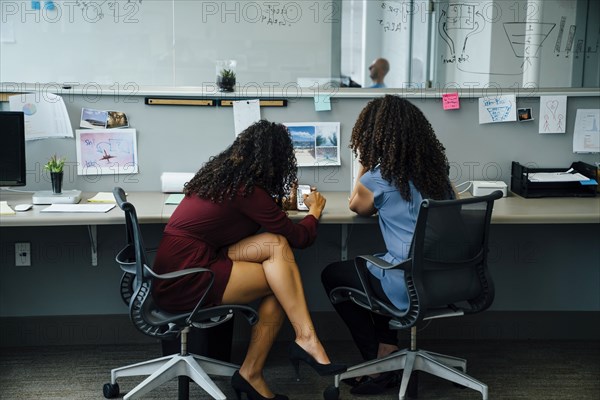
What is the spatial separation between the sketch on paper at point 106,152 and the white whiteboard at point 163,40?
792mm

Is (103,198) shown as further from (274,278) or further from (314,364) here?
(314,364)

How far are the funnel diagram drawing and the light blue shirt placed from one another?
1.35 metres

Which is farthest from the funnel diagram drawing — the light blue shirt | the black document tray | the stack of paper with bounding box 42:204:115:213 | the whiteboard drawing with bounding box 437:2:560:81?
the stack of paper with bounding box 42:204:115:213

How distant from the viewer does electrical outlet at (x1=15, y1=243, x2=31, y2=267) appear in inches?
132

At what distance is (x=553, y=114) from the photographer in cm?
346

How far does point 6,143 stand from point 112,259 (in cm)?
66

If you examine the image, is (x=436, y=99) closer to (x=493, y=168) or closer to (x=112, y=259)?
(x=493, y=168)

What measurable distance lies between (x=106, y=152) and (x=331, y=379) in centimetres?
131

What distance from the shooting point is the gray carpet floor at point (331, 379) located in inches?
117

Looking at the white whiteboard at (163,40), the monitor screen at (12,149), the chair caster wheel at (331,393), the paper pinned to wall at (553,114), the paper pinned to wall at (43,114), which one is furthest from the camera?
the white whiteboard at (163,40)

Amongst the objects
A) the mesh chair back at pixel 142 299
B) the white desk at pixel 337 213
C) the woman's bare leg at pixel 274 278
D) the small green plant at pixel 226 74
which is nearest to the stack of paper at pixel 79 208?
the white desk at pixel 337 213

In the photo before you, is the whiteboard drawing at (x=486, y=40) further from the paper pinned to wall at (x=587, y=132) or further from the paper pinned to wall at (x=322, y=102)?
the paper pinned to wall at (x=322, y=102)

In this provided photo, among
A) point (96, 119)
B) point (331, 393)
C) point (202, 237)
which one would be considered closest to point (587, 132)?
point (331, 393)

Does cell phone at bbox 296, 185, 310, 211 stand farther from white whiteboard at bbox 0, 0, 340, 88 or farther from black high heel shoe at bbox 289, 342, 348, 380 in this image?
white whiteboard at bbox 0, 0, 340, 88
